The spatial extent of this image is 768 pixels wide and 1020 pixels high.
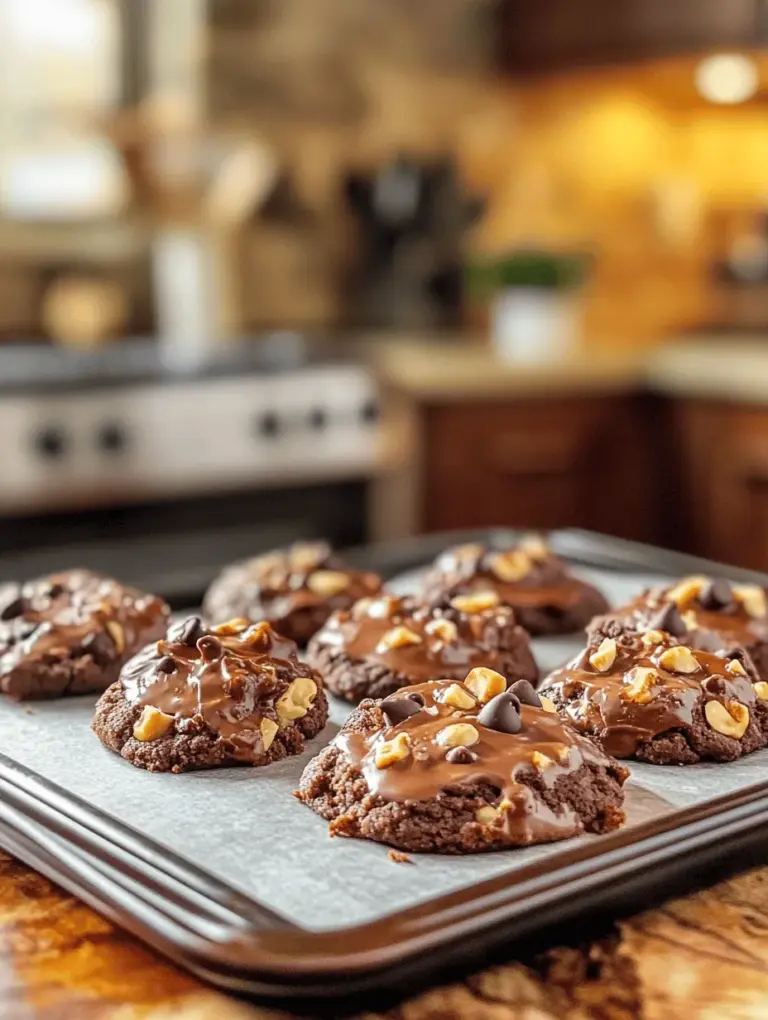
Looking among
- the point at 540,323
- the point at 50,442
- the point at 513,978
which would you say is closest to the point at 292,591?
the point at 513,978

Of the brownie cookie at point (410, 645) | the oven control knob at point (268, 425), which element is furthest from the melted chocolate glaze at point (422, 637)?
the oven control knob at point (268, 425)

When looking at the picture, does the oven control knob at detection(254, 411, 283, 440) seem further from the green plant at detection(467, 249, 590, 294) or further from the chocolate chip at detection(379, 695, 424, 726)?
the chocolate chip at detection(379, 695, 424, 726)

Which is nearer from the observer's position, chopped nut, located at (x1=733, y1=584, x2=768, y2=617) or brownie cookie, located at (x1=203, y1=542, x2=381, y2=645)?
chopped nut, located at (x1=733, y1=584, x2=768, y2=617)

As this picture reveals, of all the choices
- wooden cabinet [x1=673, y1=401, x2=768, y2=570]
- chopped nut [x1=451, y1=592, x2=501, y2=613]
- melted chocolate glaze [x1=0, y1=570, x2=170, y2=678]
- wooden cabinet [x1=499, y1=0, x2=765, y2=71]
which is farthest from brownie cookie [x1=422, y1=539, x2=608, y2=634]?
wooden cabinet [x1=499, y1=0, x2=765, y2=71]

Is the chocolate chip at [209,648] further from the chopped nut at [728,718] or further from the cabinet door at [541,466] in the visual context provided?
the cabinet door at [541,466]

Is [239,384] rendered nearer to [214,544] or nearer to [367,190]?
[214,544]

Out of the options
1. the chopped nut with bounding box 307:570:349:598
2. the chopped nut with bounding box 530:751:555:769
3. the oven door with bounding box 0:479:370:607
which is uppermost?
the chopped nut with bounding box 530:751:555:769

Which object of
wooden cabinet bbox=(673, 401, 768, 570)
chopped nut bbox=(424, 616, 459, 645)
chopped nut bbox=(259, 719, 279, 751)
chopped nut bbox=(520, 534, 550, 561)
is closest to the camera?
chopped nut bbox=(259, 719, 279, 751)
